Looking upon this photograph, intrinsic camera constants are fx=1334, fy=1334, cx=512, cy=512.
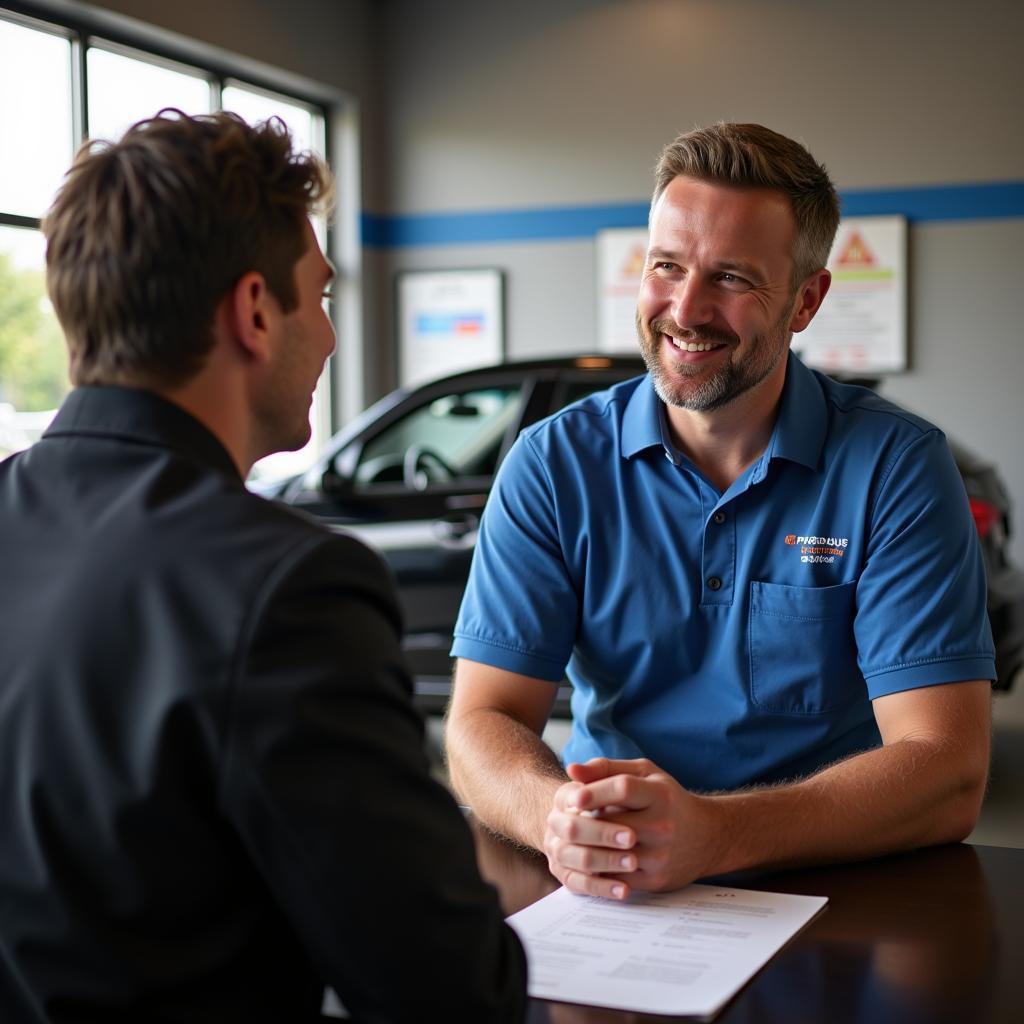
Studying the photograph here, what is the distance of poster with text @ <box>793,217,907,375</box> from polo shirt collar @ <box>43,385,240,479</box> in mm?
6624

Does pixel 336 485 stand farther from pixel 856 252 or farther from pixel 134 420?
pixel 856 252

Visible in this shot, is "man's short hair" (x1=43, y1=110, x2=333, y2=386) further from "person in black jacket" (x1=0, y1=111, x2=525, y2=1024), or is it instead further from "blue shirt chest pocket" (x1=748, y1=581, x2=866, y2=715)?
"blue shirt chest pocket" (x1=748, y1=581, x2=866, y2=715)

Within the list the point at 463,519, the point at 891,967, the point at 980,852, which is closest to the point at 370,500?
the point at 463,519

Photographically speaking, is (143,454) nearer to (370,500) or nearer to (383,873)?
(383,873)

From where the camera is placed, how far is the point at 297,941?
34.7 inches

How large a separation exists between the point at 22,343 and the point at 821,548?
16.3 ft

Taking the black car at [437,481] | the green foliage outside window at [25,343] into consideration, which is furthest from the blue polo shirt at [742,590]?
the green foliage outside window at [25,343]

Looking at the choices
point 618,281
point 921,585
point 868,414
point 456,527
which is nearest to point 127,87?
point 618,281

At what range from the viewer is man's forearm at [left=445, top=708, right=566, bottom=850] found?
4.90 ft

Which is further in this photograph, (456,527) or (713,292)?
(456,527)

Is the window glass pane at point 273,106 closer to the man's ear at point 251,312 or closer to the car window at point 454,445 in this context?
the car window at point 454,445

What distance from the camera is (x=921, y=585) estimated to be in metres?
1.67

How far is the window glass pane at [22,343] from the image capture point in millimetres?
5820

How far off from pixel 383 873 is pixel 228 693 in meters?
0.15
